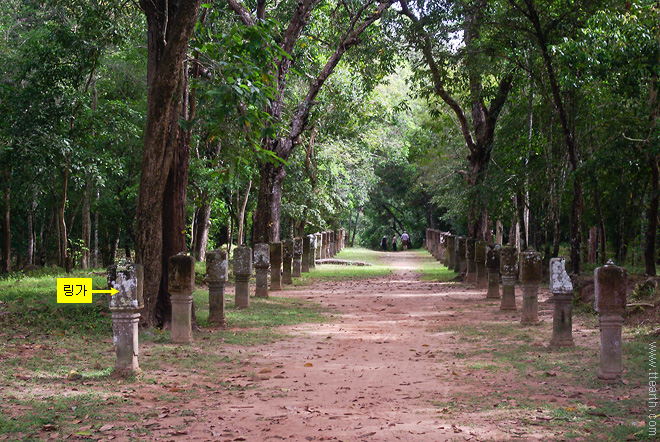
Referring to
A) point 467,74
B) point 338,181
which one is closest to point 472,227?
point 467,74

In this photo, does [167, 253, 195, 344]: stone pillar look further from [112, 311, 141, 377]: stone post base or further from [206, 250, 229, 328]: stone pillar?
Answer: [112, 311, 141, 377]: stone post base

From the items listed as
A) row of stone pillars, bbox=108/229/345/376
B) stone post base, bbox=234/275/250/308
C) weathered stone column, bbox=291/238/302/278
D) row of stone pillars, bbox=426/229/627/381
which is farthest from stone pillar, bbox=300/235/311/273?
stone post base, bbox=234/275/250/308

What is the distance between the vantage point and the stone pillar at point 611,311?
7.36 m

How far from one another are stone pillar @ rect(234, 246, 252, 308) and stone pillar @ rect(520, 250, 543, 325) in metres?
5.43

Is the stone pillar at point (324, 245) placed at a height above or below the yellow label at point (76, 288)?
above

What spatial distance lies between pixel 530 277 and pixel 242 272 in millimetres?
5793

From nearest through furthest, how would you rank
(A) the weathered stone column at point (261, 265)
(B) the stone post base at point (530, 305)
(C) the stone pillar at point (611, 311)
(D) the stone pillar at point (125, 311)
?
(C) the stone pillar at point (611, 311), (D) the stone pillar at point (125, 311), (B) the stone post base at point (530, 305), (A) the weathered stone column at point (261, 265)

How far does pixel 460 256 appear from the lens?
2439cm

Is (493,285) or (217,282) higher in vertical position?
(217,282)

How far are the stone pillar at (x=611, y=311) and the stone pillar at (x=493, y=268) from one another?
26.4ft

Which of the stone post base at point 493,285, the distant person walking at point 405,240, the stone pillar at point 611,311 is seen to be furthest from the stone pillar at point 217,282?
the distant person walking at point 405,240

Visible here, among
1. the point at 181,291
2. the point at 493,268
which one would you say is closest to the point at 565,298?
the point at 181,291

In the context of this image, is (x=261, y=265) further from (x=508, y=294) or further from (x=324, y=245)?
(x=324, y=245)

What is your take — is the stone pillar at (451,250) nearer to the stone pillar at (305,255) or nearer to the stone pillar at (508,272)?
the stone pillar at (305,255)
